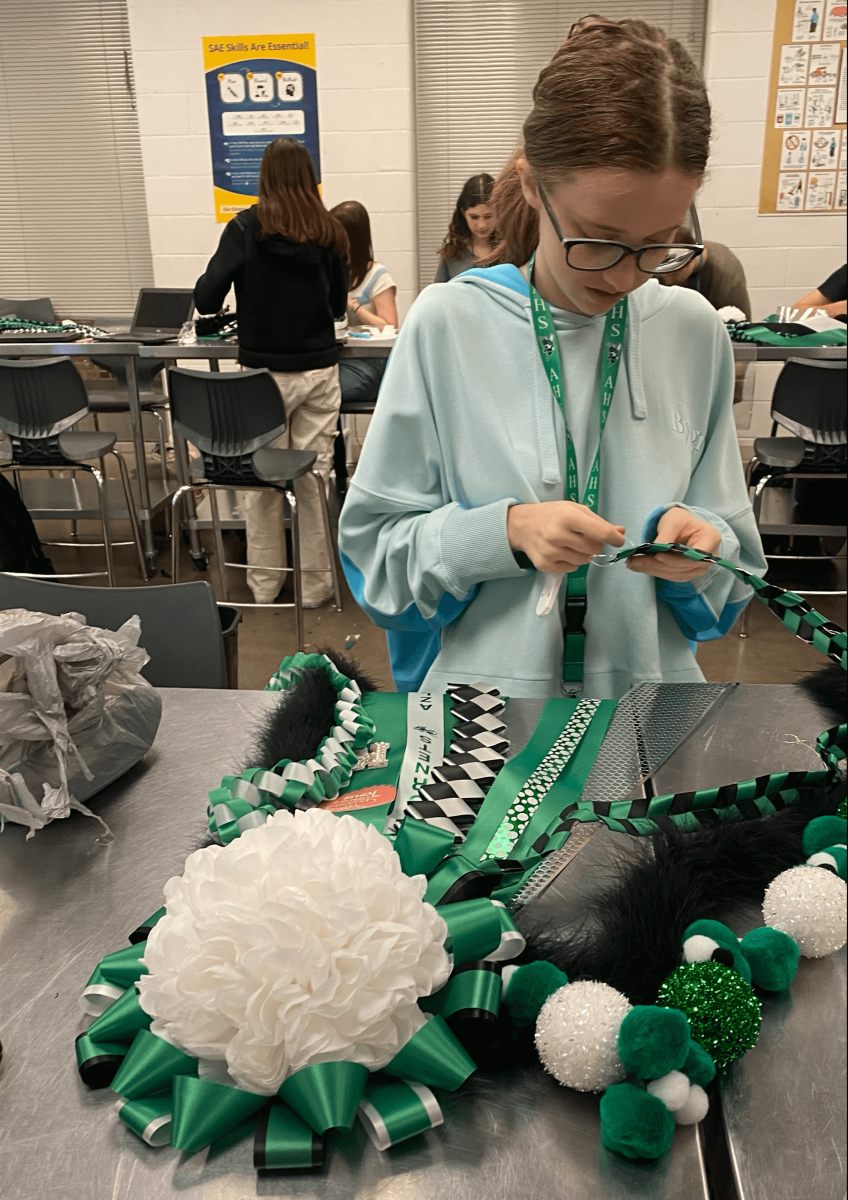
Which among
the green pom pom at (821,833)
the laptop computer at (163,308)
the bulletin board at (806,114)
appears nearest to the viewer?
the green pom pom at (821,833)

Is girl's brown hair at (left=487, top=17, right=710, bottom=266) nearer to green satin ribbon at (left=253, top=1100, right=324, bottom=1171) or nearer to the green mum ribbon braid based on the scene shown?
the green mum ribbon braid

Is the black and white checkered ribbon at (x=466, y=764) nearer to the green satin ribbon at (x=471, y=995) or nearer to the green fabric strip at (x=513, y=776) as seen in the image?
the green fabric strip at (x=513, y=776)

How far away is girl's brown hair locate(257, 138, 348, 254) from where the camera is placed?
136 inches

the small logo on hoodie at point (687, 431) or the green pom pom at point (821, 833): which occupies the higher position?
the small logo on hoodie at point (687, 431)

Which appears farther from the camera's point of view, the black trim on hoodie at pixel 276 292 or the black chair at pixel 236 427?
the black trim on hoodie at pixel 276 292

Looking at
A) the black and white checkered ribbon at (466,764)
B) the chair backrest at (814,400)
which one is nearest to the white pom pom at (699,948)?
the black and white checkered ribbon at (466,764)

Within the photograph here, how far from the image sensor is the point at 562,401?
1.19 meters

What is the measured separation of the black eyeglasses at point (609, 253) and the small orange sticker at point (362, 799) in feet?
1.96

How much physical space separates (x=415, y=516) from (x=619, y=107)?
51 cm

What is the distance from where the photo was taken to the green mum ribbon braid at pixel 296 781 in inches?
34.4

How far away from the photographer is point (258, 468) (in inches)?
141

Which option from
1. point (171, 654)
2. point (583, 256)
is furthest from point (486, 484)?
point (171, 654)

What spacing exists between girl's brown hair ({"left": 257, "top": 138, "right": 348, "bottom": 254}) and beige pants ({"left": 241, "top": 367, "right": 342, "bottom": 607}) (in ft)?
1.82

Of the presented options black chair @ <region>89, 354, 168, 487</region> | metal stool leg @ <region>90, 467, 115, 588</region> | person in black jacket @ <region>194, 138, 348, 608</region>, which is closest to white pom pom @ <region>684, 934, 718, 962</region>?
person in black jacket @ <region>194, 138, 348, 608</region>
